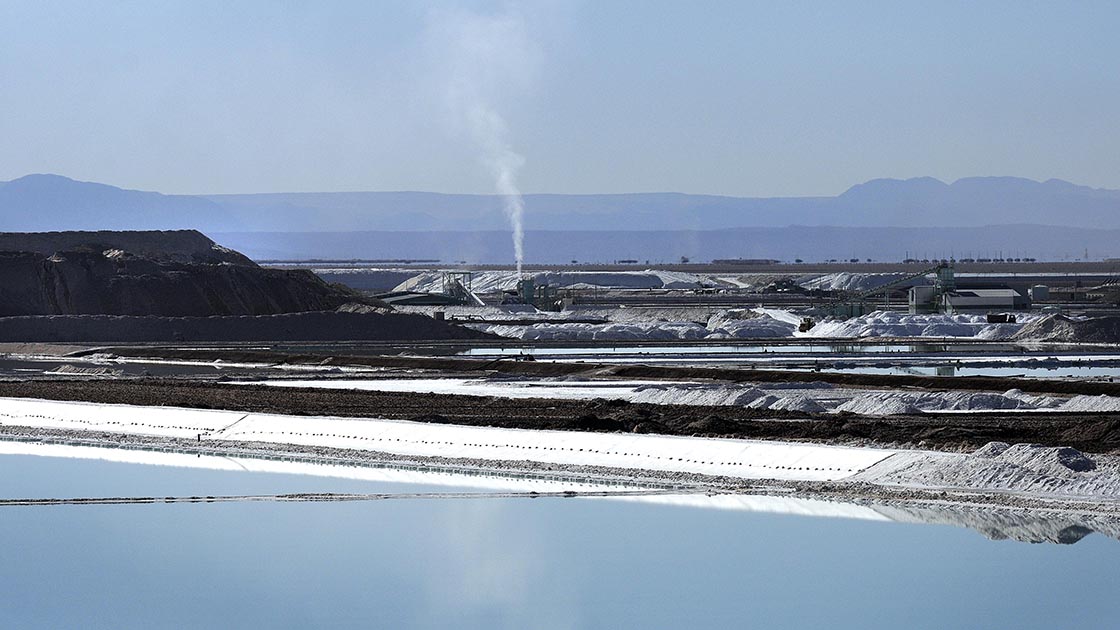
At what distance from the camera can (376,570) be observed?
594 inches

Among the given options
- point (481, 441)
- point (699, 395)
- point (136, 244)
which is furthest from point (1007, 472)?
point (136, 244)

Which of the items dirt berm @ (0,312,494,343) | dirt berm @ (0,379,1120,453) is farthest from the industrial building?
dirt berm @ (0,379,1120,453)

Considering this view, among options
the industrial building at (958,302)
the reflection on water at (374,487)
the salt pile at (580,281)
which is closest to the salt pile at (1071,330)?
the industrial building at (958,302)

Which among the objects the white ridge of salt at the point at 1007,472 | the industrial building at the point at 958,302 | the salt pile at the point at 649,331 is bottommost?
the salt pile at the point at 649,331

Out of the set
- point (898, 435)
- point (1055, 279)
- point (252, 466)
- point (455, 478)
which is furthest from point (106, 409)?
point (1055, 279)

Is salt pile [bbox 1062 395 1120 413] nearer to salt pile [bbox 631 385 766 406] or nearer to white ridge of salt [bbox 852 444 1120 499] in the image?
salt pile [bbox 631 385 766 406]

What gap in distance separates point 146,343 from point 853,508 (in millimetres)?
45782

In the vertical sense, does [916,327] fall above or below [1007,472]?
below

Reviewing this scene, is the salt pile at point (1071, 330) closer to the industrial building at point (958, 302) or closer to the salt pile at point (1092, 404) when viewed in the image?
the industrial building at point (958, 302)

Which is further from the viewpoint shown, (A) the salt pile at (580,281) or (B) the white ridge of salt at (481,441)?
(A) the salt pile at (580,281)

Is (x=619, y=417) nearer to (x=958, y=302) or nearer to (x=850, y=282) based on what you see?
(x=958, y=302)

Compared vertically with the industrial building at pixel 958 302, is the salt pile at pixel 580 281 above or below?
below

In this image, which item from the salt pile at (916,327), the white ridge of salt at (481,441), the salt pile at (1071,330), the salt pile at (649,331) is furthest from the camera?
the salt pile at (649,331)

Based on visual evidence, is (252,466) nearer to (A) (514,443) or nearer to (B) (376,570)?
(A) (514,443)
